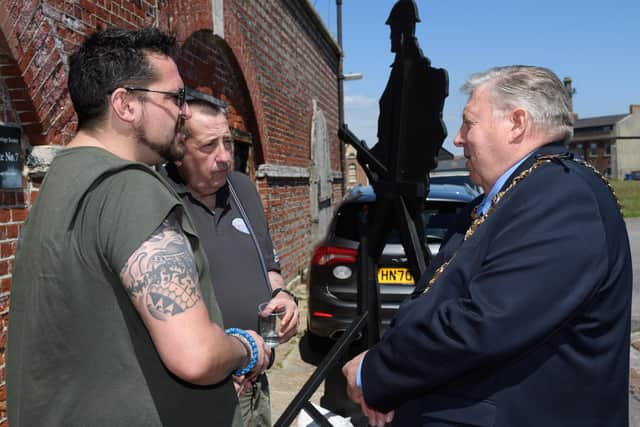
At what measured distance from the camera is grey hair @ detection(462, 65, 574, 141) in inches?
61.9

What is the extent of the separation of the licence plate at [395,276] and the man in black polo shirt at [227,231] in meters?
2.18

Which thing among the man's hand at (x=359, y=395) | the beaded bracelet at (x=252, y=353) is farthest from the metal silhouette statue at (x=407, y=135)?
the beaded bracelet at (x=252, y=353)

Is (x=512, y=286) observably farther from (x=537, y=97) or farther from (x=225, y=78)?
(x=225, y=78)

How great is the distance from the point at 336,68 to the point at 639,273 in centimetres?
918

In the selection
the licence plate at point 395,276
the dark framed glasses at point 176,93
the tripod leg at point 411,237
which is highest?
the dark framed glasses at point 176,93

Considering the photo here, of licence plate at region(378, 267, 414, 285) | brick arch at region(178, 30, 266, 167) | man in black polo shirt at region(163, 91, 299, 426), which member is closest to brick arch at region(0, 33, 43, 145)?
man in black polo shirt at region(163, 91, 299, 426)

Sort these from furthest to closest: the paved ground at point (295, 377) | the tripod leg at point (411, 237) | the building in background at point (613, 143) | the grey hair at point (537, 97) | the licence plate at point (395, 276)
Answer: the building in background at point (613, 143) → the licence plate at point (395, 276) → the paved ground at point (295, 377) → the tripod leg at point (411, 237) → the grey hair at point (537, 97)

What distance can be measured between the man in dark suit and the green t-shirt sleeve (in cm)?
84

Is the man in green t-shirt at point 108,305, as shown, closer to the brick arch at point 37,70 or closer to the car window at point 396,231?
the brick arch at point 37,70

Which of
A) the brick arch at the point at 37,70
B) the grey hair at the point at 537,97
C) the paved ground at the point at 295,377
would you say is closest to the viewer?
the grey hair at the point at 537,97

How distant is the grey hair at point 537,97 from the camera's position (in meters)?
1.57

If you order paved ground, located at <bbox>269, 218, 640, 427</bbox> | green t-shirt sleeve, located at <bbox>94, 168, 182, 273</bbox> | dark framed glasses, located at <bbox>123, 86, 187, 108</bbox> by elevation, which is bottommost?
paved ground, located at <bbox>269, 218, 640, 427</bbox>

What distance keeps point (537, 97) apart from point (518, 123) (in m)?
0.10

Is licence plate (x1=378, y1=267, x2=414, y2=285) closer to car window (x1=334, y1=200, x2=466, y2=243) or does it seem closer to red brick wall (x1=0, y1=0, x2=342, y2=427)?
car window (x1=334, y1=200, x2=466, y2=243)
